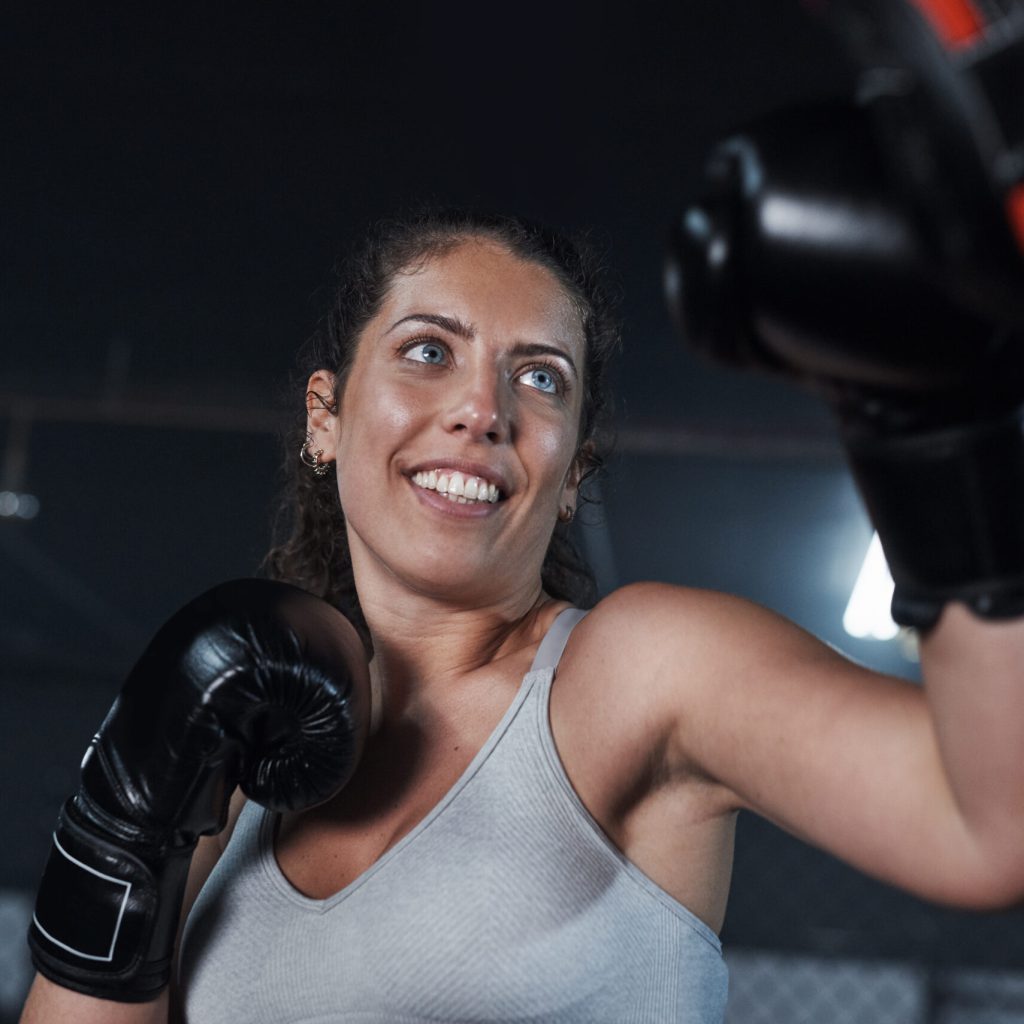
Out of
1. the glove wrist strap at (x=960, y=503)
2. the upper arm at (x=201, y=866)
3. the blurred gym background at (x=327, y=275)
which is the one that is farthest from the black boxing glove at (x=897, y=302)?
the upper arm at (x=201, y=866)

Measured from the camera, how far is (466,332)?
4.93ft

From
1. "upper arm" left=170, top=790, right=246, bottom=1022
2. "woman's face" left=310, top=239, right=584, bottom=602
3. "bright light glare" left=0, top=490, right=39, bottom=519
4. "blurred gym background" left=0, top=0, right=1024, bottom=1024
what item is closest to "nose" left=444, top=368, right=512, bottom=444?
"woman's face" left=310, top=239, right=584, bottom=602

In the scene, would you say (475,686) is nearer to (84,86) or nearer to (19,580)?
(84,86)

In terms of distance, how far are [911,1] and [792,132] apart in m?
0.13

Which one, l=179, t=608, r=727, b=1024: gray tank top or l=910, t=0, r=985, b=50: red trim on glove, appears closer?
l=910, t=0, r=985, b=50: red trim on glove

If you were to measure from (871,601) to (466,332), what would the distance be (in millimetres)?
4647

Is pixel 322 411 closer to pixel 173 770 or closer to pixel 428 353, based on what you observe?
pixel 428 353

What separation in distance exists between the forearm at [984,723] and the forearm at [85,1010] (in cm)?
94

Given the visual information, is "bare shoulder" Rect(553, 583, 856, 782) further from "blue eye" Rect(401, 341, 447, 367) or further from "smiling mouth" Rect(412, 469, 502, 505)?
"blue eye" Rect(401, 341, 447, 367)

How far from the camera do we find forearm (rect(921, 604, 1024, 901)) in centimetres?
77

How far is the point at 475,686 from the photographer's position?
1440mm

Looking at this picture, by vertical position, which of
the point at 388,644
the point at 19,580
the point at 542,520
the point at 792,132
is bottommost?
the point at 19,580

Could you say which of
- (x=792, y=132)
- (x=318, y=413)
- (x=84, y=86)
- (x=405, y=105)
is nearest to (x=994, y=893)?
(x=792, y=132)

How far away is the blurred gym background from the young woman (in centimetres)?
11
